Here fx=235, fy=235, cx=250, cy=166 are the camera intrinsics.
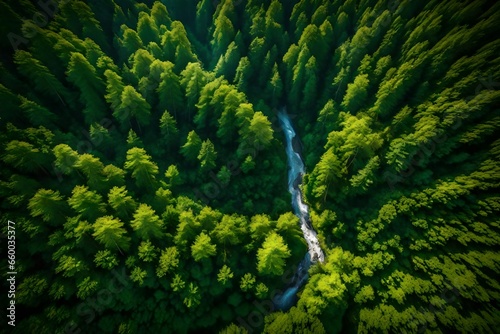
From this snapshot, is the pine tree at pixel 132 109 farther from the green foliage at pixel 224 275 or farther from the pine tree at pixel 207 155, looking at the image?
the green foliage at pixel 224 275

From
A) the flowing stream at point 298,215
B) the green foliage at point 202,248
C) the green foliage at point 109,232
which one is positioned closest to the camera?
the green foliage at point 109,232

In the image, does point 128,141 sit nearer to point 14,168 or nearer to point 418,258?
point 14,168

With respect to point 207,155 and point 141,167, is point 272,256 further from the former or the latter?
point 141,167

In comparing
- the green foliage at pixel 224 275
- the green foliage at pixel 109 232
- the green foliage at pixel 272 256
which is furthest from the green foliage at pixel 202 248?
the green foliage at pixel 109 232

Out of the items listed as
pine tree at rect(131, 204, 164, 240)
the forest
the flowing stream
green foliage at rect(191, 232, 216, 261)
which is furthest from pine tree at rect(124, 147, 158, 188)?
the flowing stream

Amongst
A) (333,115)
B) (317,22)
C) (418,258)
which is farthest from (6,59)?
(418,258)

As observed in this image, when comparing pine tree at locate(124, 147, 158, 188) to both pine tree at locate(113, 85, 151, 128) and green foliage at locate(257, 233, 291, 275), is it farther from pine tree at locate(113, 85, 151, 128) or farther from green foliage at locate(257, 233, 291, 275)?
green foliage at locate(257, 233, 291, 275)
